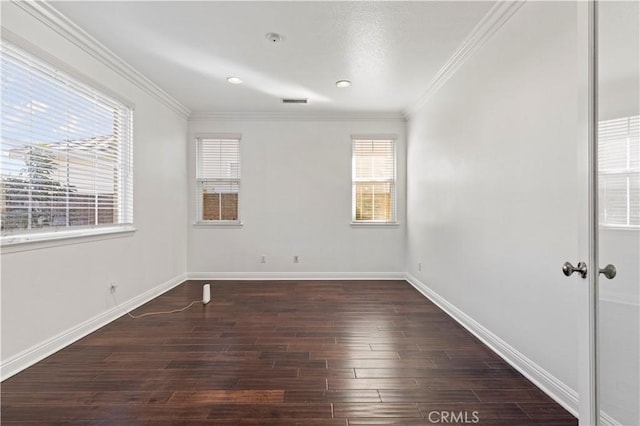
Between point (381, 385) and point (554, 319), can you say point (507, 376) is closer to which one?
point (554, 319)

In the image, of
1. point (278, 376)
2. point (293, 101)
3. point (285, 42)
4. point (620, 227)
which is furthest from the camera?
point (293, 101)

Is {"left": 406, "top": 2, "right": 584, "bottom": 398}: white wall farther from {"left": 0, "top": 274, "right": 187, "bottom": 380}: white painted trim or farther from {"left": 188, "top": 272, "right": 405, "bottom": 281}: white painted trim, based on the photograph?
{"left": 0, "top": 274, "right": 187, "bottom": 380}: white painted trim

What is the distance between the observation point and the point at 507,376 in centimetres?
209

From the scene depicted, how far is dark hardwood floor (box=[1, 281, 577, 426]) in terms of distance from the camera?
5.65 feet

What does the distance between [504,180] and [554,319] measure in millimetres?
1026

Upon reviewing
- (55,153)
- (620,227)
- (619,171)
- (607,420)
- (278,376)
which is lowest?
(278,376)

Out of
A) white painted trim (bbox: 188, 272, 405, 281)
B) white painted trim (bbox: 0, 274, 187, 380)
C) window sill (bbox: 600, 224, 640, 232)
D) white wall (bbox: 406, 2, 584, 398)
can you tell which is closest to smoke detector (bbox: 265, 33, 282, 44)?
white wall (bbox: 406, 2, 584, 398)

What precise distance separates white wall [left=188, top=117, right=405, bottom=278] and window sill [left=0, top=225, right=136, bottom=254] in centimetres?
184

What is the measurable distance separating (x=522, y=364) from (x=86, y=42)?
4.40 m

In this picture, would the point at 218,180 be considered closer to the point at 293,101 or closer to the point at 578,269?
the point at 293,101

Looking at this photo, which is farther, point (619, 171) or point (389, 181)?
point (389, 181)

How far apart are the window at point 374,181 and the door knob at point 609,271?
387cm

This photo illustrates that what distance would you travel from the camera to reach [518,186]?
218cm

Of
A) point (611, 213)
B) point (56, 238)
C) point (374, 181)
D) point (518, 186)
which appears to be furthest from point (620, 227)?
point (374, 181)
